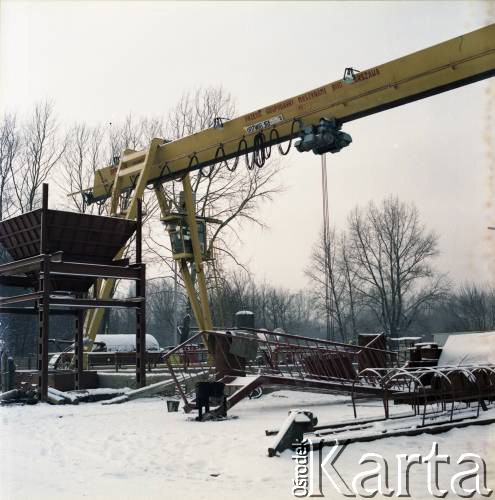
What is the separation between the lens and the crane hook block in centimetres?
1448

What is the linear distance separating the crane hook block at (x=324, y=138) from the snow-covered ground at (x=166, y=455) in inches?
234

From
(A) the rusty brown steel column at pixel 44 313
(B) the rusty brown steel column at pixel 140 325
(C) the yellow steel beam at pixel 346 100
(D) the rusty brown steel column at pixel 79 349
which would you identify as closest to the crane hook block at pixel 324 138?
(C) the yellow steel beam at pixel 346 100

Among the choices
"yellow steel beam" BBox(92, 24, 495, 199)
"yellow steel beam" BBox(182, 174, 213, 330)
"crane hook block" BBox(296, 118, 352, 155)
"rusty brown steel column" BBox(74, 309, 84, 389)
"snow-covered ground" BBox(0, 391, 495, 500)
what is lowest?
"snow-covered ground" BBox(0, 391, 495, 500)

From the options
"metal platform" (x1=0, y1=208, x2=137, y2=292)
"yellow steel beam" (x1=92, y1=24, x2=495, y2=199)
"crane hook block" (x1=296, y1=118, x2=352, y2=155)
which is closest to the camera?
"yellow steel beam" (x1=92, y1=24, x2=495, y2=199)

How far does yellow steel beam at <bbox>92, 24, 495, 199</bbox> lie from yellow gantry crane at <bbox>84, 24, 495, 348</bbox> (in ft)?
0.06

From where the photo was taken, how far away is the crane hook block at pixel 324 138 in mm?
14477

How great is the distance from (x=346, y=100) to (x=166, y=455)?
946cm

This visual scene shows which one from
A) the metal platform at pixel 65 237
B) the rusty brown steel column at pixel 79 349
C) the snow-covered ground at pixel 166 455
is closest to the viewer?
the snow-covered ground at pixel 166 455

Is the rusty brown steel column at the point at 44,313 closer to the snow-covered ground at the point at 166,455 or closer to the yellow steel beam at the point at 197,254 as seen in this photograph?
the snow-covered ground at the point at 166,455

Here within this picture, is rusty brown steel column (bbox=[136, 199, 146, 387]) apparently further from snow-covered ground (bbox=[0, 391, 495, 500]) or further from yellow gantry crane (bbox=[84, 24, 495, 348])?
snow-covered ground (bbox=[0, 391, 495, 500])

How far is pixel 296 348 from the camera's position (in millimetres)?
13742

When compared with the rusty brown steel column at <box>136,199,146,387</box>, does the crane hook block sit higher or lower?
higher

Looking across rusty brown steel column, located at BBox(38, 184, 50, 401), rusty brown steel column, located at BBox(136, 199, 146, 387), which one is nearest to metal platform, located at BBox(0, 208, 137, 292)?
rusty brown steel column, located at BBox(38, 184, 50, 401)

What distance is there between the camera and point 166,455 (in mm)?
7750
